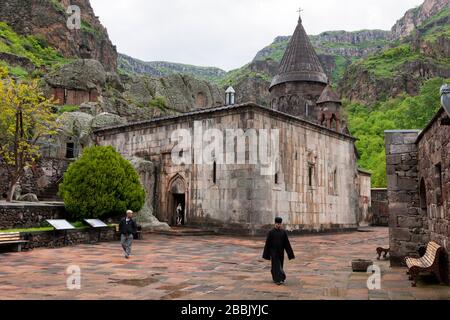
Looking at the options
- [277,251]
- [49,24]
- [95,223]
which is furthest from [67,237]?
[49,24]

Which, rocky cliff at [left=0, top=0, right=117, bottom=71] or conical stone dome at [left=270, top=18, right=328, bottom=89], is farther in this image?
rocky cliff at [left=0, top=0, right=117, bottom=71]

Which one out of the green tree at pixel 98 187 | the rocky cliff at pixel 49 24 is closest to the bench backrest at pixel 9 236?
Result: the green tree at pixel 98 187

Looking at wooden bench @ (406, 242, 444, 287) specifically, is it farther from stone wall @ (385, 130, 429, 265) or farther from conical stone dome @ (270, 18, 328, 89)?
conical stone dome @ (270, 18, 328, 89)

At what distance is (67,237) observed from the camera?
13.1 meters

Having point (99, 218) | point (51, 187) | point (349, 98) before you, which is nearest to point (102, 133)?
point (51, 187)

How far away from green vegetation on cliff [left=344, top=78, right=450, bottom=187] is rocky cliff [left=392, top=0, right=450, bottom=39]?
9359 cm

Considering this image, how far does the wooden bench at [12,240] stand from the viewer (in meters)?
11.1

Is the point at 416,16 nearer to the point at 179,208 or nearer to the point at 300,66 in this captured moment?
the point at 300,66

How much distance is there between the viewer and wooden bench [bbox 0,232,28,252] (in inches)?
436

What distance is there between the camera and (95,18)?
76.1 metres

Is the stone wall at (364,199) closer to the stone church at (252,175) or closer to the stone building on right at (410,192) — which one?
the stone church at (252,175)

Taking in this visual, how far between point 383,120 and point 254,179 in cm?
5098

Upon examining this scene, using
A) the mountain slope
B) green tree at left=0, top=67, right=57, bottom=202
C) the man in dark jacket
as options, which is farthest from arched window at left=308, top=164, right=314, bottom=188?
the mountain slope
